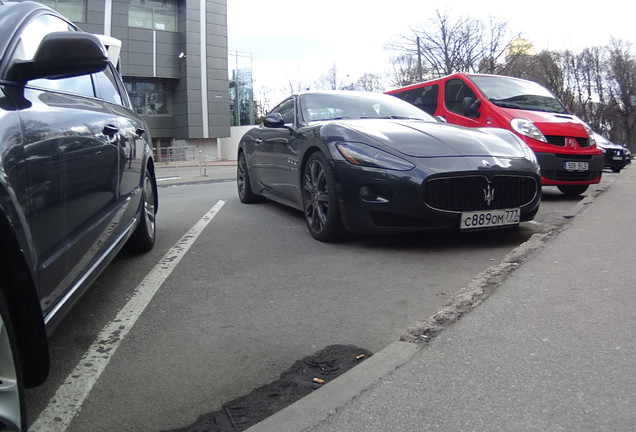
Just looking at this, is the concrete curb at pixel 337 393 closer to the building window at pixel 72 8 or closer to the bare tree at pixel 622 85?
the building window at pixel 72 8

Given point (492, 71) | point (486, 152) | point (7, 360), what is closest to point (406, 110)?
point (486, 152)

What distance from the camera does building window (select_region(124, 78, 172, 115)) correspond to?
128 feet

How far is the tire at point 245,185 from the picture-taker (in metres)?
7.62

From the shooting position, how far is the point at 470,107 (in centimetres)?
824

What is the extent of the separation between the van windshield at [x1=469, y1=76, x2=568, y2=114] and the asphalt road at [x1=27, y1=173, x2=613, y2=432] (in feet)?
11.2

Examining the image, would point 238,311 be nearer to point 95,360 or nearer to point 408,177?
point 95,360

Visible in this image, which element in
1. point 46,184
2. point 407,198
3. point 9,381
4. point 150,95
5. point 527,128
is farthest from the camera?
point 150,95

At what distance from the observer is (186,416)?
81.7 inches

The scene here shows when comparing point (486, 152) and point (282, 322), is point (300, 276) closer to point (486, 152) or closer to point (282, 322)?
point (282, 322)

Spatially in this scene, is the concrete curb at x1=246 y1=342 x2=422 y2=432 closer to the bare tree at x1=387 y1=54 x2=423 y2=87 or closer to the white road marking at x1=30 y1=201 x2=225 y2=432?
the white road marking at x1=30 y1=201 x2=225 y2=432

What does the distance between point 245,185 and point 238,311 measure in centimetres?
463

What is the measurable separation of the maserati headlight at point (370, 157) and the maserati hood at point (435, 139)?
0.09 meters

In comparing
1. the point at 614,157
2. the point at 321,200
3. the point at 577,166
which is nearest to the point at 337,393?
the point at 321,200

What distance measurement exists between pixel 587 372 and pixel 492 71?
39475mm
